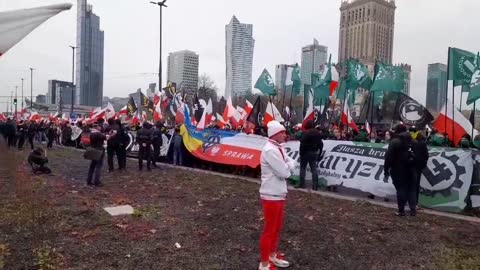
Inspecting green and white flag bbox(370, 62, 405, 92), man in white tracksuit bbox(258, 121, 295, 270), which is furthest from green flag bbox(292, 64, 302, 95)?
man in white tracksuit bbox(258, 121, 295, 270)

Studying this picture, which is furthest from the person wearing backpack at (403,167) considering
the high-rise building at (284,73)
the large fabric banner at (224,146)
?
the high-rise building at (284,73)

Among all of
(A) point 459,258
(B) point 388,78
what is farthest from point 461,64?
(A) point 459,258

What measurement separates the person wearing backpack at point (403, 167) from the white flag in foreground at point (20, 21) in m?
7.47

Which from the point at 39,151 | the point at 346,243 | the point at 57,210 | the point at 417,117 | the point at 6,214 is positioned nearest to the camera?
the point at 346,243

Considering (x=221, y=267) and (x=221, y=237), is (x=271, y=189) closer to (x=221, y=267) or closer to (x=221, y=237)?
(x=221, y=267)

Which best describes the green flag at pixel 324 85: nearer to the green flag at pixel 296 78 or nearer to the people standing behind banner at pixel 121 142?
the green flag at pixel 296 78

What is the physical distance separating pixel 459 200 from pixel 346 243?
4.10 meters

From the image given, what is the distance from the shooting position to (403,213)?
8.51m

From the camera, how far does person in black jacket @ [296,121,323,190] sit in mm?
11133

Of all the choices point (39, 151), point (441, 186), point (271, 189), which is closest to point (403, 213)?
point (441, 186)

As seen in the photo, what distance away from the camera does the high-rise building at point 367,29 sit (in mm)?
67312

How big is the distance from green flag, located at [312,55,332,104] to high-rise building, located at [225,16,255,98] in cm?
3046

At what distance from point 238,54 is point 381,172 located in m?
44.6

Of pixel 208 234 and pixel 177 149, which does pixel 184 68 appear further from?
Result: pixel 208 234
